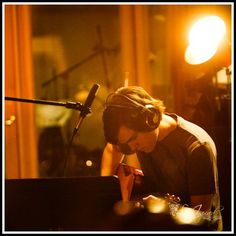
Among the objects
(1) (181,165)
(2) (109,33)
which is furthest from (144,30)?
(1) (181,165)

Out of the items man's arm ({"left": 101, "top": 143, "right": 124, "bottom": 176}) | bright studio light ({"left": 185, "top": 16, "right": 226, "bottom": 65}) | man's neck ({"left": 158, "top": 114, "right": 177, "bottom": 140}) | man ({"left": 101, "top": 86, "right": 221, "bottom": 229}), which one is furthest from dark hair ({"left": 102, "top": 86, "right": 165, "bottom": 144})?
bright studio light ({"left": 185, "top": 16, "right": 226, "bottom": 65})

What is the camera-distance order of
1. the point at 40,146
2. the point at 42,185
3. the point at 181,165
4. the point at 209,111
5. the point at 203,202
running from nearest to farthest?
the point at 42,185 → the point at 203,202 → the point at 181,165 → the point at 209,111 → the point at 40,146

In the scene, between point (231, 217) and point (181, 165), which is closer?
point (181, 165)

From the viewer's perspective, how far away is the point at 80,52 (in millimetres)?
3031

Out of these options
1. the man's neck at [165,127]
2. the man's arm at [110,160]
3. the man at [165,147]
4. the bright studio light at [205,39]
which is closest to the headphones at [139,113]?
the man at [165,147]

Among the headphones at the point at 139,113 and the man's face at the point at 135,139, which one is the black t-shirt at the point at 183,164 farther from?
the headphones at the point at 139,113

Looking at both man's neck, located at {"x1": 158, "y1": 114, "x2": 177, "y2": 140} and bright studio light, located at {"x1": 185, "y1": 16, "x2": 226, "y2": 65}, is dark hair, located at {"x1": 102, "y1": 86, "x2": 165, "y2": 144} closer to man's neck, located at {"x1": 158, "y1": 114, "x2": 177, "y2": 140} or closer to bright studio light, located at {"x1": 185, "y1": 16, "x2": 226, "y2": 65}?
man's neck, located at {"x1": 158, "y1": 114, "x2": 177, "y2": 140}

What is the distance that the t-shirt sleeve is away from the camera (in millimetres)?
1663

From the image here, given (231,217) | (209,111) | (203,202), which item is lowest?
(231,217)

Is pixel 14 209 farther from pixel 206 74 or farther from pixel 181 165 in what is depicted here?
pixel 206 74

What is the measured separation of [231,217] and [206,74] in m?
0.92

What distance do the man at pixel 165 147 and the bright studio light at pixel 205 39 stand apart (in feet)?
1.41

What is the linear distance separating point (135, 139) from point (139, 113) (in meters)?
0.13

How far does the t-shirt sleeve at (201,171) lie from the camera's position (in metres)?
1.66
